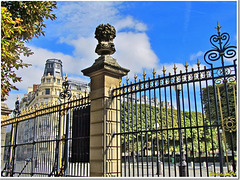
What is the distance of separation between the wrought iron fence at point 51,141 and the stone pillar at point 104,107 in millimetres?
427

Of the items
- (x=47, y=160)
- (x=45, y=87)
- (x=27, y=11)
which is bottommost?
(x=47, y=160)

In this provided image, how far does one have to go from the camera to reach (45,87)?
49000 mm

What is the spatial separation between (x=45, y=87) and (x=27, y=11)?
146 feet

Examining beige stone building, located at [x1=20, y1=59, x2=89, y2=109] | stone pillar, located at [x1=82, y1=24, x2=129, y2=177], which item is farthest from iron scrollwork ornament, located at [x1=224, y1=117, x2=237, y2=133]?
beige stone building, located at [x1=20, y1=59, x2=89, y2=109]

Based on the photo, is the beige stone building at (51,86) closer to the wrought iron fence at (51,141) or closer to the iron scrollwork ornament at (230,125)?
the wrought iron fence at (51,141)

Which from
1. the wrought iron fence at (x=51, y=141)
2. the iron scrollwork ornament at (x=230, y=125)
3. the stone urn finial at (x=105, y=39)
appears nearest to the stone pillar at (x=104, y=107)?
the stone urn finial at (x=105, y=39)

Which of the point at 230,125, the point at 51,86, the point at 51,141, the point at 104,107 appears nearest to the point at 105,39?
the point at 104,107

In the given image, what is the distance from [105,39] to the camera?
6.98 meters

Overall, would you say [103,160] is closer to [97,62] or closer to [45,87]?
[97,62]

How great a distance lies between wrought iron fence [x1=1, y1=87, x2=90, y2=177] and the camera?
22.9ft

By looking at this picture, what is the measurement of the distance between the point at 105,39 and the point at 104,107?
78.8 inches

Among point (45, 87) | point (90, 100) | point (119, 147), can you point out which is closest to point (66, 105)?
point (90, 100)

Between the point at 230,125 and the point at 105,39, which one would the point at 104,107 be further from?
the point at 230,125

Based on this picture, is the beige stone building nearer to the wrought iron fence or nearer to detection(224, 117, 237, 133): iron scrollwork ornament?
the wrought iron fence
